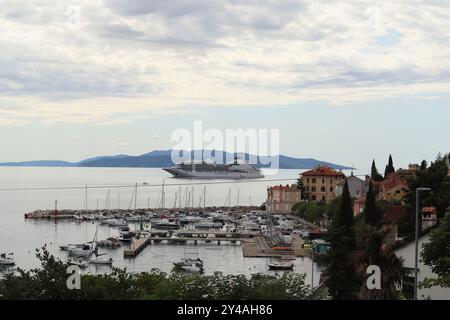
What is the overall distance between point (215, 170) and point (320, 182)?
88789mm

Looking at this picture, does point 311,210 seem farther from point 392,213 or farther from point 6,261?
point 6,261

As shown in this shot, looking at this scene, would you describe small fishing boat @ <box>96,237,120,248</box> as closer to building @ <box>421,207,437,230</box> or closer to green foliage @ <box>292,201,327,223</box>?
green foliage @ <box>292,201,327,223</box>

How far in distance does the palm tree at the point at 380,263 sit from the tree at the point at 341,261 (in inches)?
99.8

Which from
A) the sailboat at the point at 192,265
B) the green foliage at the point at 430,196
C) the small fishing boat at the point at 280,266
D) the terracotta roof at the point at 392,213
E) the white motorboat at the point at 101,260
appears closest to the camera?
the green foliage at the point at 430,196

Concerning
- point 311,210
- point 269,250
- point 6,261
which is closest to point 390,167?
point 311,210

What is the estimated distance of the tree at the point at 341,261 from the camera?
51.6 feet

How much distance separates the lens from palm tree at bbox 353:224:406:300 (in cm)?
1139

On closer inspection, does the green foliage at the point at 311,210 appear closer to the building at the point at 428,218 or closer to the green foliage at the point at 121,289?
the building at the point at 428,218

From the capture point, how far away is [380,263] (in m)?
11.8

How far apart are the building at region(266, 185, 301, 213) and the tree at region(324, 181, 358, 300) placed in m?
51.9

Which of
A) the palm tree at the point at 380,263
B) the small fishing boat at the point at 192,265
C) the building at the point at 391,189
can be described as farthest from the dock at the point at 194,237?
the palm tree at the point at 380,263
